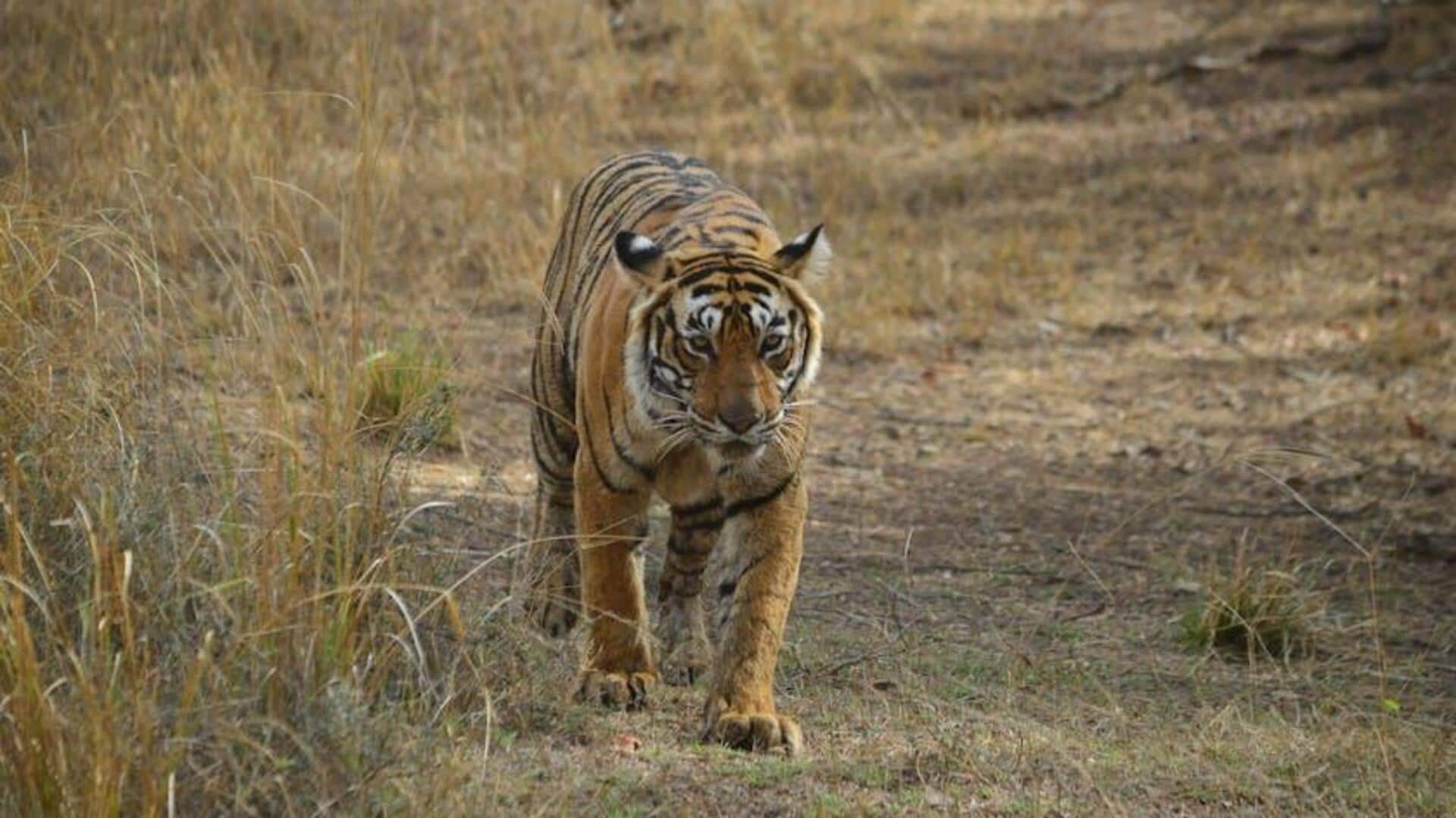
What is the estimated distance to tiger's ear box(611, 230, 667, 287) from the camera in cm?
473

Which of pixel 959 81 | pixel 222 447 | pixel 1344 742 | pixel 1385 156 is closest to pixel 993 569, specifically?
pixel 1344 742

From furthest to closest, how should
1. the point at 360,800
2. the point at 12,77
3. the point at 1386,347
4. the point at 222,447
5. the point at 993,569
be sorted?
1. the point at 1386,347
2. the point at 12,77
3. the point at 993,569
4. the point at 222,447
5. the point at 360,800

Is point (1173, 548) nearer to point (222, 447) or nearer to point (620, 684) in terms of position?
point (620, 684)

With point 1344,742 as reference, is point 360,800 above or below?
above

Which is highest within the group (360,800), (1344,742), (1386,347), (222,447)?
(222,447)

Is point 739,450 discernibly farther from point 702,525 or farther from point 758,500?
point 702,525

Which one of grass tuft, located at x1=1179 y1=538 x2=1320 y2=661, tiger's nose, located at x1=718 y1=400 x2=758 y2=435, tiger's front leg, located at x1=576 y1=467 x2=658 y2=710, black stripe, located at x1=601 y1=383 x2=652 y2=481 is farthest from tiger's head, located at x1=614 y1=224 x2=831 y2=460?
grass tuft, located at x1=1179 y1=538 x2=1320 y2=661

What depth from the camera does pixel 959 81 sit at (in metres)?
12.5

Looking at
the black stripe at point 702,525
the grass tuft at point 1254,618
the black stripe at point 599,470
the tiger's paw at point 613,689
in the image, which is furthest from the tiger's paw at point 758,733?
the grass tuft at point 1254,618

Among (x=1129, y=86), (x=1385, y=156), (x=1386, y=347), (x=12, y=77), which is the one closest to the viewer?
(x=12, y=77)

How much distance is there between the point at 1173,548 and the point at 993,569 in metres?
0.74

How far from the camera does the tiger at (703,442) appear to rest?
15.0 feet

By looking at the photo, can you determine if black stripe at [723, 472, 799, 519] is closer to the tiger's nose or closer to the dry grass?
the tiger's nose

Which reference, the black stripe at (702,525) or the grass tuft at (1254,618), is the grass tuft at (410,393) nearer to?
the black stripe at (702,525)
